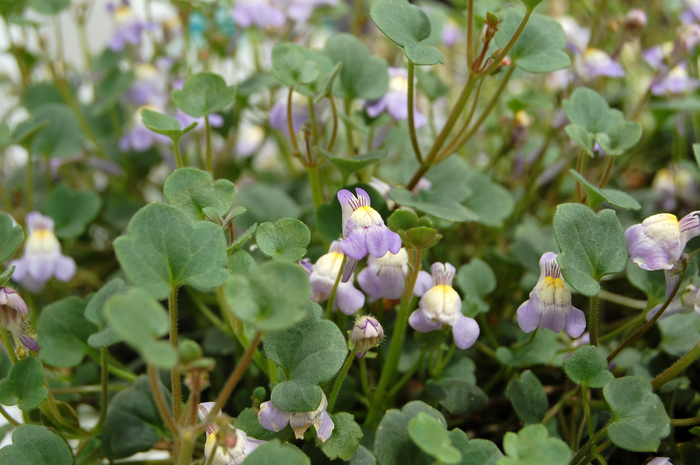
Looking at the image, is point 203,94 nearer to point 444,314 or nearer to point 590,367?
point 444,314

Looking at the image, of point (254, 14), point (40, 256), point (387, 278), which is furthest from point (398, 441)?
point (254, 14)

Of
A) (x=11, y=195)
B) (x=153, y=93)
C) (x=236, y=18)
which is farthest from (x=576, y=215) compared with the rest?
(x=11, y=195)

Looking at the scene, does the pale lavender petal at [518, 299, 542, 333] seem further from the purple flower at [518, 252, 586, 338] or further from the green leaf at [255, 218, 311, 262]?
the green leaf at [255, 218, 311, 262]

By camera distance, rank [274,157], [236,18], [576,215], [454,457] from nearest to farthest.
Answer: [454,457] < [576,215] < [236,18] < [274,157]

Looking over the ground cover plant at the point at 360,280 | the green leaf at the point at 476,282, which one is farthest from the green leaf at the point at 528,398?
the green leaf at the point at 476,282

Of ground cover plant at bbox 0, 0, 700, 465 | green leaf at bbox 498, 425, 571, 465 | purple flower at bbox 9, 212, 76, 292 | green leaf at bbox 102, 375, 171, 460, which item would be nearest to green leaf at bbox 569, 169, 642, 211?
ground cover plant at bbox 0, 0, 700, 465

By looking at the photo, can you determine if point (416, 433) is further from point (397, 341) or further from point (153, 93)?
point (153, 93)

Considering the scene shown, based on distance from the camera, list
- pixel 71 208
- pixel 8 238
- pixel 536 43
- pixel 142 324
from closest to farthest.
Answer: pixel 142 324 → pixel 8 238 → pixel 536 43 → pixel 71 208
